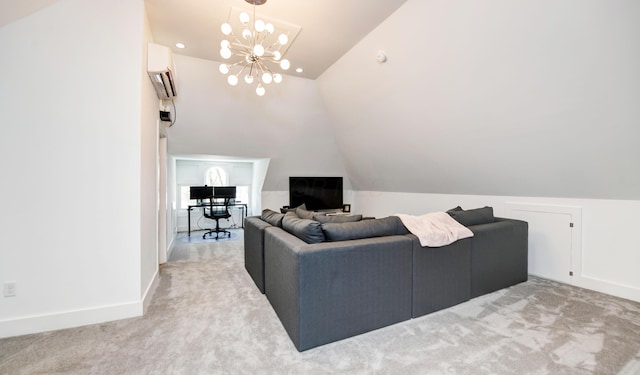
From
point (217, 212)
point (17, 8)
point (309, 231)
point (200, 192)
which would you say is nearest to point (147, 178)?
point (17, 8)

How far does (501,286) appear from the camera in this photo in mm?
2873

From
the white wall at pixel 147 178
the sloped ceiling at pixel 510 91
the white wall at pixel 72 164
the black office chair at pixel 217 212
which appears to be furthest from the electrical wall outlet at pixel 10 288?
the sloped ceiling at pixel 510 91

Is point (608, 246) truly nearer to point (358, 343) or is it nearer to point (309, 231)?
point (358, 343)

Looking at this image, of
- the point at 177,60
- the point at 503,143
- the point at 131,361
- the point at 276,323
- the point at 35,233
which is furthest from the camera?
the point at 177,60

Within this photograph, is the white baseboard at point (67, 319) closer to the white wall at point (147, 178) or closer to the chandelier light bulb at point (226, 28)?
the white wall at point (147, 178)

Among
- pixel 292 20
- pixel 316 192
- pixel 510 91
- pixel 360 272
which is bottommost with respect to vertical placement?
pixel 360 272

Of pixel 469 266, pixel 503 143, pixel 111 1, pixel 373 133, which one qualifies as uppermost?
pixel 111 1

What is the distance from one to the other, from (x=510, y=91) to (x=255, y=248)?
10.1 feet

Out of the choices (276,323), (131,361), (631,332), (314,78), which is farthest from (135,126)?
(631,332)

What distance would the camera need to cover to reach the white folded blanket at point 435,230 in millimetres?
2252

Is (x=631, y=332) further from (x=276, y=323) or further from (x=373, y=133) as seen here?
(x=373, y=133)

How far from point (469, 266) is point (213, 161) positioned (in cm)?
591

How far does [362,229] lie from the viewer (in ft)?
7.17

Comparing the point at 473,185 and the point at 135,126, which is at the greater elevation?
the point at 135,126
